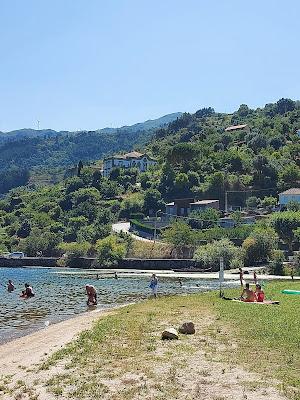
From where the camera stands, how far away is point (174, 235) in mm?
115938

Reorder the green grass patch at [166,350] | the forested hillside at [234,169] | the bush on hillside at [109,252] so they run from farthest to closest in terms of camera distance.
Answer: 1. the forested hillside at [234,169]
2. the bush on hillside at [109,252]
3. the green grass patch at [166,350]

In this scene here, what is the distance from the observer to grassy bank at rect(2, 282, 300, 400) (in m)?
13.4

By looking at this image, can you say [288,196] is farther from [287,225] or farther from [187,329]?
[187,329]

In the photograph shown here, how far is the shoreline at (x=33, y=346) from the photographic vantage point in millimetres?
17891

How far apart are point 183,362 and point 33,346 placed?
7.79 m

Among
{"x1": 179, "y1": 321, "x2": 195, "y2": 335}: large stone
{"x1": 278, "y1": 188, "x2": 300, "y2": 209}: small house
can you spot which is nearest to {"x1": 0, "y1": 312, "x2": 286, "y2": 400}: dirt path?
{"x1": 179, "y1": 321, "x2": 195, "y2": 335}: large stone

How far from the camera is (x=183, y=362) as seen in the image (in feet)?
52.6

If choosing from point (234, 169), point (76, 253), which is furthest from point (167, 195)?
point (76, 253)

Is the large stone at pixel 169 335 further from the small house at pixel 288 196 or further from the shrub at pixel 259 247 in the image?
the small house at pixel 288 196

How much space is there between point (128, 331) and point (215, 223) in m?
107

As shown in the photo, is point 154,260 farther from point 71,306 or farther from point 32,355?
point 32,355

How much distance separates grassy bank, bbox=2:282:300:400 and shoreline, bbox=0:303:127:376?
2.44ft

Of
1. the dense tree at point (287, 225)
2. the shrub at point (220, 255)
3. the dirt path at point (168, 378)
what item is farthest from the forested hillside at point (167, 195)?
the dirt path at point (168, 378)

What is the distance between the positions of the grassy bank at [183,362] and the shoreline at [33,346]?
0.74 metres
